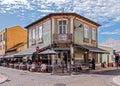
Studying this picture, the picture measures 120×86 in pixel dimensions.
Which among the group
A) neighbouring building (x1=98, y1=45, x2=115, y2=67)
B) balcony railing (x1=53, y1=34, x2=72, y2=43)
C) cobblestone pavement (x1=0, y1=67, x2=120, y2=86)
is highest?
balcony railing (x1=53, y1=34, x2=72, y2=43)

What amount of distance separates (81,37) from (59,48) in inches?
149

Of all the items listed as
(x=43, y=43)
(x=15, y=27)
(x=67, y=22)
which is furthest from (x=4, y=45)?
(x=67, y=22)

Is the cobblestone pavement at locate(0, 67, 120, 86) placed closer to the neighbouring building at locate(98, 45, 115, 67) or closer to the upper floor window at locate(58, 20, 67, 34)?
the upper floor window at locate(58, 20, 67, 34)

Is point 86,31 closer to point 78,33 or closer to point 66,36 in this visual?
point 78,33

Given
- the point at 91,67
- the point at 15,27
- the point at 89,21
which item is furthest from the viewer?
the point at 15,27

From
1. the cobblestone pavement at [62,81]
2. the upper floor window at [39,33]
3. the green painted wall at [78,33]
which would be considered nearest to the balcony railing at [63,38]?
the green painted wall at [78,33]

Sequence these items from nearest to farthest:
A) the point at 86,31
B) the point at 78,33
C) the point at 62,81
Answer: the point at 62,81
the point at 78,33
the point at 86,31

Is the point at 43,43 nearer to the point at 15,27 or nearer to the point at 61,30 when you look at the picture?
the point at 61,30

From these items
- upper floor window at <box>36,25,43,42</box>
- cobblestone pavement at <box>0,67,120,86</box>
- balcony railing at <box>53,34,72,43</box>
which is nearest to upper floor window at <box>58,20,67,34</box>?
balcony railing at <box>53,34,72,43</box>

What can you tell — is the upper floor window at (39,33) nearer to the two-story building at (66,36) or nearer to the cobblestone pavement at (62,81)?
the two-story building at (66,36)

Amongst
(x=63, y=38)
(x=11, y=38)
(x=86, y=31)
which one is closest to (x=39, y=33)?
(x=63, y=38)

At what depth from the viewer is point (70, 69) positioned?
27469mm

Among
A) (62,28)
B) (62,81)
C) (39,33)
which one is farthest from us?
(39,33)

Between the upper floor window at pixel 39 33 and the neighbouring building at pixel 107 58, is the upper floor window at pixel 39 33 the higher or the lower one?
the higher one
